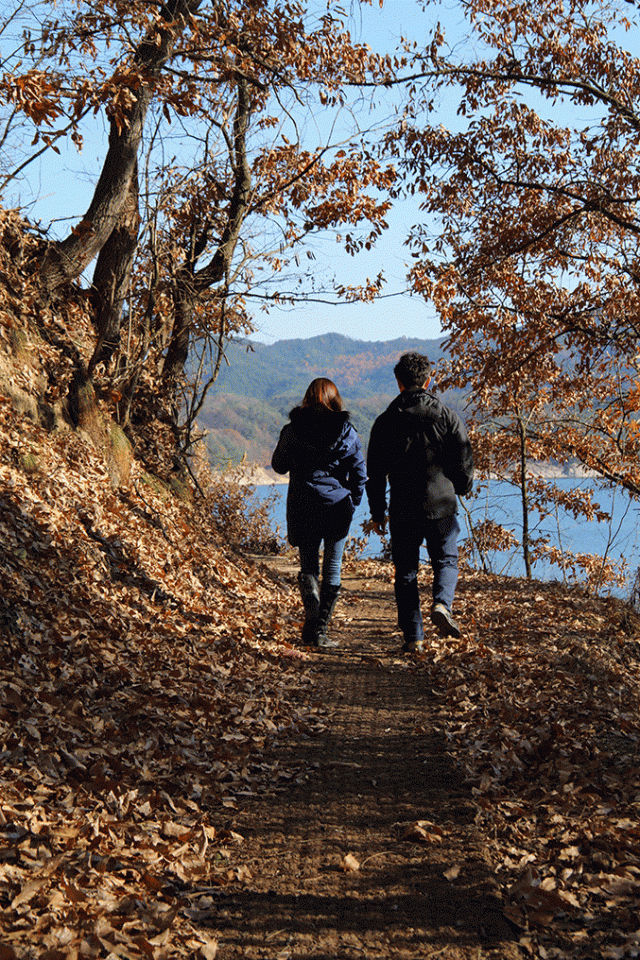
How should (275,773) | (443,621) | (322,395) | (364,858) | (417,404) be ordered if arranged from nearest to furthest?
(364,858) → (275,773) → (443,621) → (417,404) → (322,395)

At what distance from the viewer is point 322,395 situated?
7418 mm

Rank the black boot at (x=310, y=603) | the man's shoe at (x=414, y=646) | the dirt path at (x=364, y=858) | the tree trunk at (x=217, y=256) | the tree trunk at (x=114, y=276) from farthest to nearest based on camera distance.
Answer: the tree trunk at (x=217, y=256), the tree trunk at (x=114, y=276), the black boot at (x=310, y=603), the man's shoe at (x=414, y=646), the dirt path at (x=364, y=858)

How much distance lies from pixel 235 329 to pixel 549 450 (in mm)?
9029

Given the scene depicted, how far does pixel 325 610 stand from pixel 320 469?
1.44 meters

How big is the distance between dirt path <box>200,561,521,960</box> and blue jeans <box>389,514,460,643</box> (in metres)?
1.58

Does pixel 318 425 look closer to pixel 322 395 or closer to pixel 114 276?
pixel 322 395

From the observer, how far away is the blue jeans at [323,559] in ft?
25.1

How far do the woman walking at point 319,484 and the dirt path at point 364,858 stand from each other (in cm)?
221

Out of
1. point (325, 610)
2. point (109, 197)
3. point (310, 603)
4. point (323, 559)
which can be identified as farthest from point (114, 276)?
point (325, 610)

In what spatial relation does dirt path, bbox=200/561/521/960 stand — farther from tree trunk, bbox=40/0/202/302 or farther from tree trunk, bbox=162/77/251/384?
tree trunk, bbox=162/77/251/384

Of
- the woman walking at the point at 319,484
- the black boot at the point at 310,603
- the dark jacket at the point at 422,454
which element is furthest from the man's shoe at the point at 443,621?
the black boot at the point at 310,603

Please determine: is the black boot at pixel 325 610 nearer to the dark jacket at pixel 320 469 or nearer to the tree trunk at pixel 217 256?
the dark jacket at pixel 320 469

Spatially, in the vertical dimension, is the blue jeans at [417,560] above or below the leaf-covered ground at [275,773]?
above

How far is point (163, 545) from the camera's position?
8844mm
